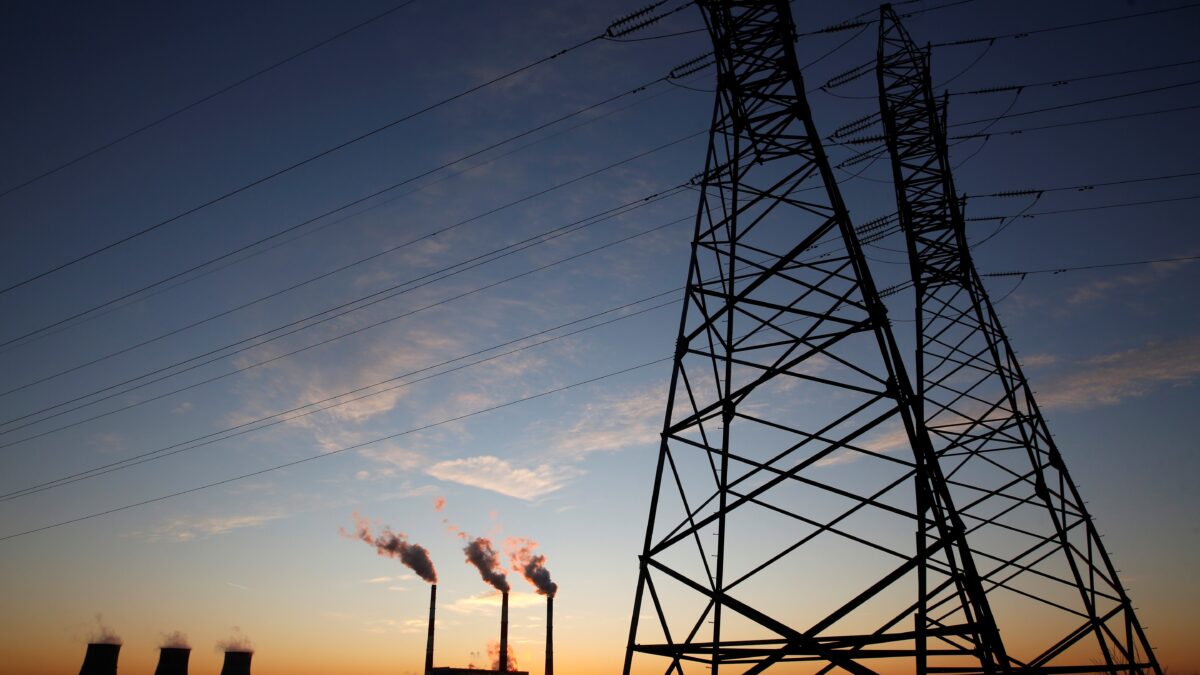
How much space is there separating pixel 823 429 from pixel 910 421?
1.32 meters

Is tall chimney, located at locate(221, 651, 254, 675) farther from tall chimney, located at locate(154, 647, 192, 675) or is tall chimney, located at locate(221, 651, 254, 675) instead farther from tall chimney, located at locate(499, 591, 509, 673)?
tall chimney, located at locate(499, 591, 509, 673)

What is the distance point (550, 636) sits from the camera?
189 ft

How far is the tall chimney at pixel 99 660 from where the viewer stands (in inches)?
1955

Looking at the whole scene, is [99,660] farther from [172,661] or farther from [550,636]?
[550,636]

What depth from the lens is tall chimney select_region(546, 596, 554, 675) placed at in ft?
186

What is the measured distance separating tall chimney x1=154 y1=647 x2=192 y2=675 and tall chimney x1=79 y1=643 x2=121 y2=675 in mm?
3007

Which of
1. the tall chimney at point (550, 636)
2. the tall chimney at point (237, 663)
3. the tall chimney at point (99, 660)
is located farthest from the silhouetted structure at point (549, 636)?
the tall chimney at point (99, 660)

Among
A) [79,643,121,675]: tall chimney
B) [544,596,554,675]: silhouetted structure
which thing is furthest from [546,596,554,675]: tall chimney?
[79,643,121,675]: tall chimney

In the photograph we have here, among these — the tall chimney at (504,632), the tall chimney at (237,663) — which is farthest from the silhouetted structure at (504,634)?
the tall chimney at (237,663)

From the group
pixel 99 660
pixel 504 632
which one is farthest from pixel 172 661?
pixel 504 632

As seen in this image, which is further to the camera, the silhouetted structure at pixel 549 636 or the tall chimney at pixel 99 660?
the silhouetted structure at pixel 549 636

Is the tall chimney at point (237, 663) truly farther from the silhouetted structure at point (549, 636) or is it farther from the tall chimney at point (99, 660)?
the silhouetted structure at point (549, 636)

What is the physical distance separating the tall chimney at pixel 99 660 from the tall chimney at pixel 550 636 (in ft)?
102

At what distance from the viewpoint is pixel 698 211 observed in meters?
12.2
